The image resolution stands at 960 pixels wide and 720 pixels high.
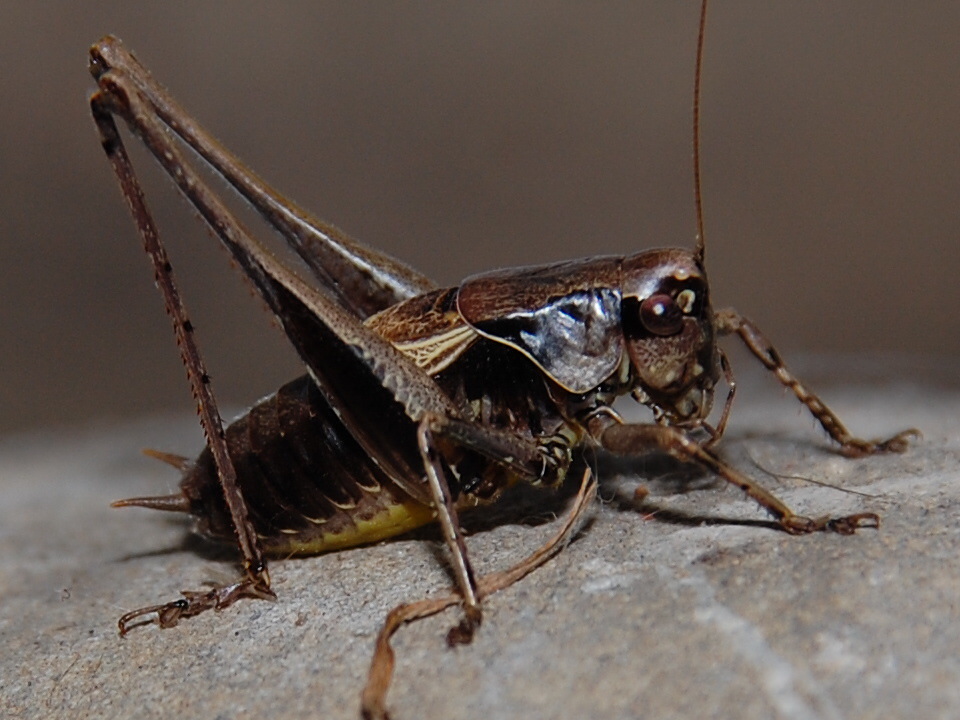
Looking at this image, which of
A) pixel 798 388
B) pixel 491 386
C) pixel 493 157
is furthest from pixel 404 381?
pixel 493 157

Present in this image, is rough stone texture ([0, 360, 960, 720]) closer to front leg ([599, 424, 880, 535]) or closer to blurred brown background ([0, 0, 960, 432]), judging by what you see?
front leg ([599, 424, 880, 535])

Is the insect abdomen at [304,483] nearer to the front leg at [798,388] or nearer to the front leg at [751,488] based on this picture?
the front leg at [751,488]

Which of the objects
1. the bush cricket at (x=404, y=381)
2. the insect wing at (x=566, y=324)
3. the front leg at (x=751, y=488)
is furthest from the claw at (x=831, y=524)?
the insect wing at (x=566, y=324)

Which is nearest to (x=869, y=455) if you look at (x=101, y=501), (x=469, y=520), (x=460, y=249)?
(x=469, y=520)

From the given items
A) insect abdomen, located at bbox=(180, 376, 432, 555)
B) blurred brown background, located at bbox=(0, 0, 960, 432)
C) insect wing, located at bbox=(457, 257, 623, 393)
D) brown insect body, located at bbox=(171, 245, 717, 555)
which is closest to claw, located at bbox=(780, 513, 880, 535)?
brown insect body, located at bbox=(171, 245, 717, 555)

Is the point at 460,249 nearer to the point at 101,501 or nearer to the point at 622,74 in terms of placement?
the point at 622,74
